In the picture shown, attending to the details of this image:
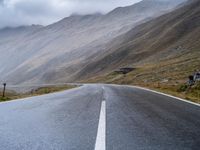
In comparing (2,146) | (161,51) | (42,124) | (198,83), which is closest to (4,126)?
(42,124)

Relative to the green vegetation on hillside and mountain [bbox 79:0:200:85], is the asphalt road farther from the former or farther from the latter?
mountain [bbox 79:0:200:85]

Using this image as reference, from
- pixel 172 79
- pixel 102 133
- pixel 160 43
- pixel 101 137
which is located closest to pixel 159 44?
pixel 160 43

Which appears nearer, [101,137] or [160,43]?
[101,137]

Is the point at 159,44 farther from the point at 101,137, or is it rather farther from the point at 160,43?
the point at 101,137

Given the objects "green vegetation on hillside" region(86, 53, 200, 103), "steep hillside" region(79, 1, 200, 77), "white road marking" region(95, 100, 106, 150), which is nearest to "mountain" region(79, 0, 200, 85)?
"steep hillside" region(79, 1, 200, 77)

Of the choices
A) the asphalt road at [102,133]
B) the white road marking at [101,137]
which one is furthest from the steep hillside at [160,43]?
the white road marking at [101,137]

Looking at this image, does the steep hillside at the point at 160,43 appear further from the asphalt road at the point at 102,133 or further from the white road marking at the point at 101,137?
the white road marking at the point at 101,137

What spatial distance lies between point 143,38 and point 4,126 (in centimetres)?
17543

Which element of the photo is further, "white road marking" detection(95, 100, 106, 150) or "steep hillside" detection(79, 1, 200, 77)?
"steep hillside" detection(79, 1, 200, 77)

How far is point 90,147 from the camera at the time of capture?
20.3 ft

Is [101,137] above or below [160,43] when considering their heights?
below

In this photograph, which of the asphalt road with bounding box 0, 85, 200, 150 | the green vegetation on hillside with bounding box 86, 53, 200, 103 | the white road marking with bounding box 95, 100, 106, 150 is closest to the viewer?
the white road marking with bounding box 95, 100, 106, 150

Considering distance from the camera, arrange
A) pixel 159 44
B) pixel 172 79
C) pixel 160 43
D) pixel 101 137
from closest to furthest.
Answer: pixel 101 137, pixel 172 79, pixel 159 44, pixel 160 43

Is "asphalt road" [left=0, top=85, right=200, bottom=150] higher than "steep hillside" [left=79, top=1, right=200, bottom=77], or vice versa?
"steep hillside" [left=79, top=1, right=200, bottom=77]
